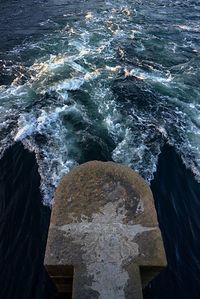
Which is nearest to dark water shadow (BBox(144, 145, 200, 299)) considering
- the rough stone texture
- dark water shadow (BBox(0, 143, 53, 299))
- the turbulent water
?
the turbulent water

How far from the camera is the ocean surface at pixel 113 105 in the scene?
9.95 m

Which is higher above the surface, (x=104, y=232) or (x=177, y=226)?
(x=104, y=232)

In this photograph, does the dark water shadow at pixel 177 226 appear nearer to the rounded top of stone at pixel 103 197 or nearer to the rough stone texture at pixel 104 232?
the rough stone texture at pixel 104 232

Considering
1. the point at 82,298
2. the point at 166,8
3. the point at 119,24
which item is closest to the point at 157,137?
the point at 82,298

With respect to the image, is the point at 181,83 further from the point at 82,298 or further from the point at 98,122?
the point at 82,298

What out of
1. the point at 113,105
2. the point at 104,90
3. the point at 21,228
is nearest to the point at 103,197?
the point at 21,228

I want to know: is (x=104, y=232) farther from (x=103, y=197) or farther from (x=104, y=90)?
(x=104, y=90)

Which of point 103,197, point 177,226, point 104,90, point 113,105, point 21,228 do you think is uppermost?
point 103,197

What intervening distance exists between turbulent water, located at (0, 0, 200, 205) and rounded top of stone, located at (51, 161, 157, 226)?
335cm

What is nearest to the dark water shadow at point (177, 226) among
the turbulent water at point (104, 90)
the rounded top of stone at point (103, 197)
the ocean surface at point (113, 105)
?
the ocean surface at point (113, 105)

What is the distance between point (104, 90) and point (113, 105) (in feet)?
Result: 4.09

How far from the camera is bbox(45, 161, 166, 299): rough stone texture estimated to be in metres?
5.77

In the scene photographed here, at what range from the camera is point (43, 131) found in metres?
12.5

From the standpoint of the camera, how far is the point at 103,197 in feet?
22.0
